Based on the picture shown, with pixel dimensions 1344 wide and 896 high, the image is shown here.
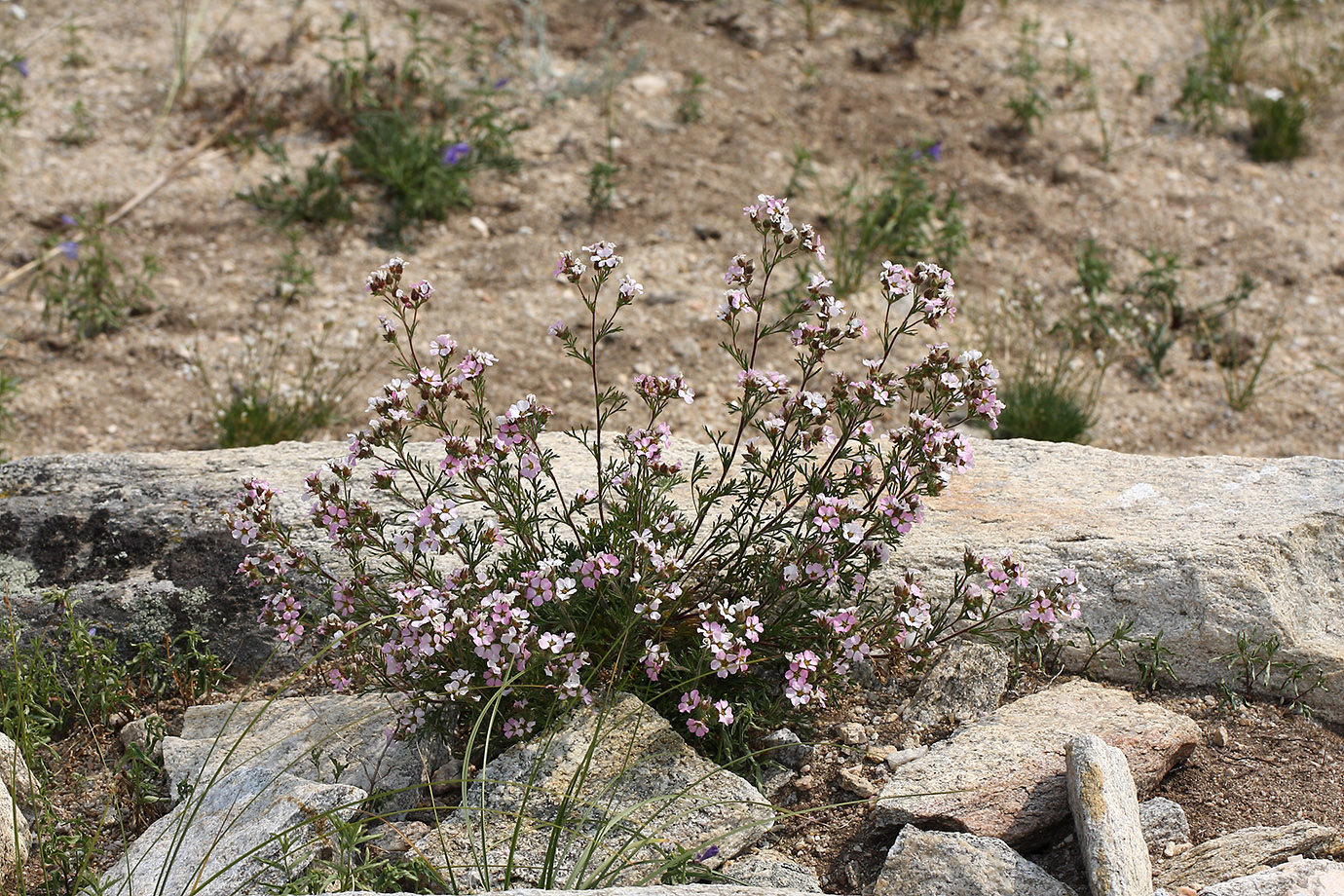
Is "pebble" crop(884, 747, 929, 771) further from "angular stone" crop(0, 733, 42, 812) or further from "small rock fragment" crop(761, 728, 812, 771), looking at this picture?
"angular stone" crop(0, 733, 42, 812)

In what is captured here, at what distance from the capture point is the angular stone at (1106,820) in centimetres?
258

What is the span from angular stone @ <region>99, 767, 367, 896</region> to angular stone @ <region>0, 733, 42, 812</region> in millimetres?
350

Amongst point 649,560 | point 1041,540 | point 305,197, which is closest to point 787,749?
point 649,560

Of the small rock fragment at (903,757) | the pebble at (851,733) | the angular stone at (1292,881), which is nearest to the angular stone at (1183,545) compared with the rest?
the pebble at (851,733)

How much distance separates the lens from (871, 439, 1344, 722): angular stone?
3432mm

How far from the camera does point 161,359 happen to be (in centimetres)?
559

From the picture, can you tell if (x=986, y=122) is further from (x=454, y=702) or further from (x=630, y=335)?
(x=454, y=702)

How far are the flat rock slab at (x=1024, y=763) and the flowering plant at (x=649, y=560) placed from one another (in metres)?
0.25

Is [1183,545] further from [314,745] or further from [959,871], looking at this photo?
[314,745]

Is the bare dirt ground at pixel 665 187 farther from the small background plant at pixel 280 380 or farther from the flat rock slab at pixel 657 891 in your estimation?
the flat rock slab at pixel 657 891

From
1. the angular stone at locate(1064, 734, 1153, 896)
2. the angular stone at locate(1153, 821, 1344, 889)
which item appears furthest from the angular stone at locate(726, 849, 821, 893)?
the angular stone at locate(1153, 821, 1344, 889)

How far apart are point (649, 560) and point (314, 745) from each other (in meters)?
1.03

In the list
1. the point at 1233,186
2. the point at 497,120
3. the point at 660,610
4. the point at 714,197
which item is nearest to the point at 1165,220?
the point at 1233,186

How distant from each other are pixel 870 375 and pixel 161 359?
397cm
